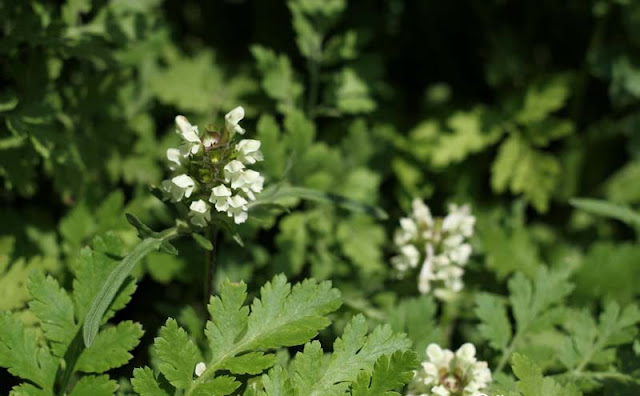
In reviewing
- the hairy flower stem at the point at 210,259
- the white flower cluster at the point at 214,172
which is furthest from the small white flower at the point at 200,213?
the hairy flower stem at the point at 210,259

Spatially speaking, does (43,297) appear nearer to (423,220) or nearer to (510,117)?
(423,220)

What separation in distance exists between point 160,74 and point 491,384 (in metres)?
2.06

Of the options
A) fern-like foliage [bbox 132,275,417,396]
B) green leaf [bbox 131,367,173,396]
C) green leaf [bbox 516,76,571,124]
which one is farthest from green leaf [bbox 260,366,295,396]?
green leaf [bbox 516,76,571,124]

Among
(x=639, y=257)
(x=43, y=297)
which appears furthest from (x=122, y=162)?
(x=639, y=257)

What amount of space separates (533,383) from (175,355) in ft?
3.10

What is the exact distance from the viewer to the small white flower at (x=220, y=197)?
74.3 inches

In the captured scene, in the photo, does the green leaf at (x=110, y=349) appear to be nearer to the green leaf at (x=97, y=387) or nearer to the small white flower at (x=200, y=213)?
the green leaf at (x=97, y=387)

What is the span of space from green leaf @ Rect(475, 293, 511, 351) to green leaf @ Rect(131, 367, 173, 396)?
107 centimetres

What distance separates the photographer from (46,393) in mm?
1855

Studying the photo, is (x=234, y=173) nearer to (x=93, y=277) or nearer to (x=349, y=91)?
(x=93, y=277)

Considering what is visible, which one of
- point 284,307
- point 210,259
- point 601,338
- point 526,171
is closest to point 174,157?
point 210,259

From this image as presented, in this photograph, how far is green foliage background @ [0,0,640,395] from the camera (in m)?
2.53

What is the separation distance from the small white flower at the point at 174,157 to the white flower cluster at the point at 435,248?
0.98m

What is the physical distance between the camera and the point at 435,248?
2.66 metres
